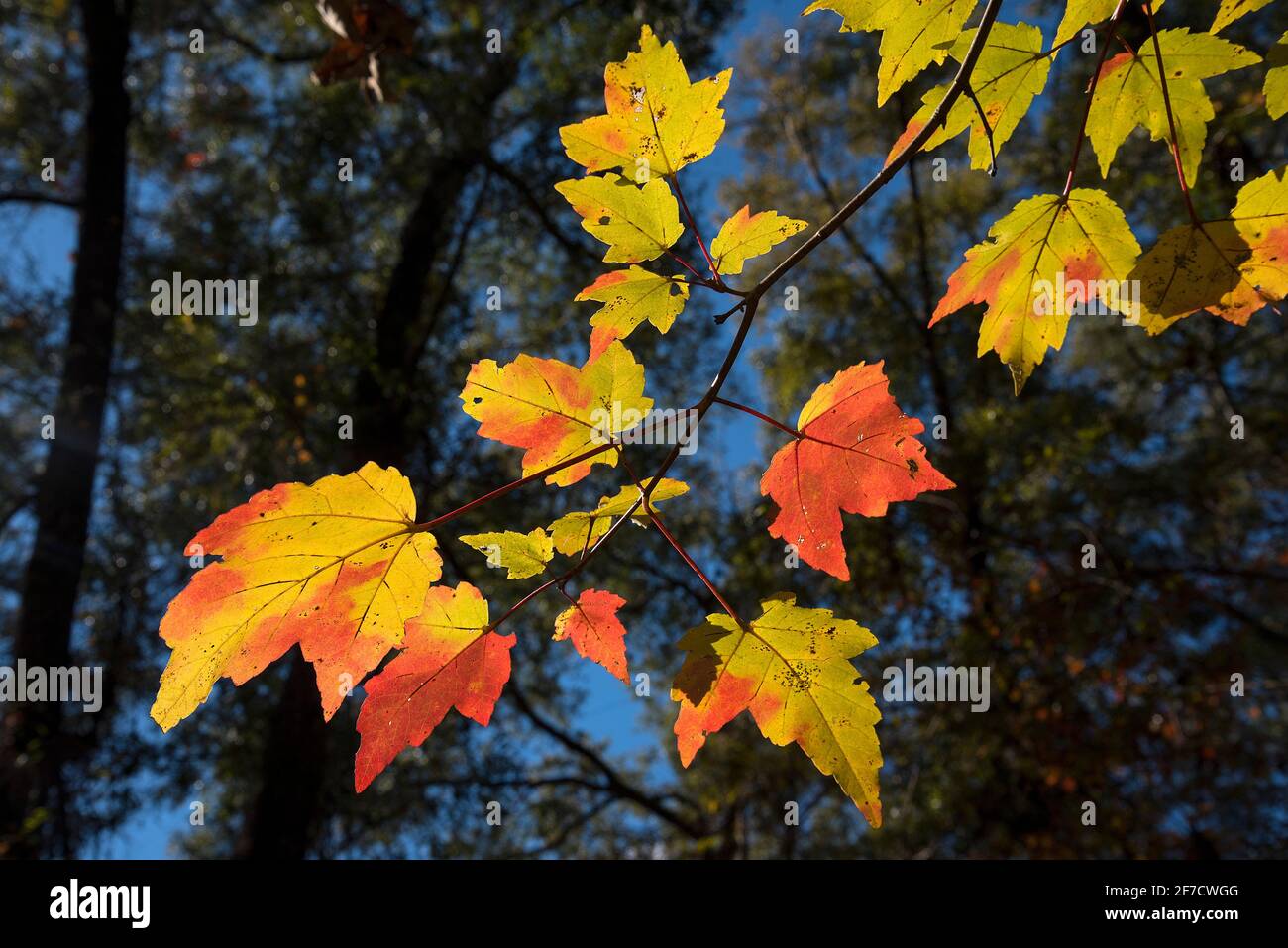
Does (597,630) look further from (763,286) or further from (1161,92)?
(1161,92)

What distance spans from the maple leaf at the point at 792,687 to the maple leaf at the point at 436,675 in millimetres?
178

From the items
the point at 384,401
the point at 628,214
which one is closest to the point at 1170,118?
the point at 628,214

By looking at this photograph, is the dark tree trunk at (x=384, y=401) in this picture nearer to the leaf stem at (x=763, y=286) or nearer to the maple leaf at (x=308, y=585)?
the maple leaf at (x=308, y=585)

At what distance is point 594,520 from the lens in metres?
0.82

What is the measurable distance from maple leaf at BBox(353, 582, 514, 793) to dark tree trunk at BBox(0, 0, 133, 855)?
16.0ft

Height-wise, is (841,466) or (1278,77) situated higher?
(1278,77)

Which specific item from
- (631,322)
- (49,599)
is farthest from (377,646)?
(49,599)

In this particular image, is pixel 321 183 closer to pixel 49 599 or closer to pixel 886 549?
pixel 49 599

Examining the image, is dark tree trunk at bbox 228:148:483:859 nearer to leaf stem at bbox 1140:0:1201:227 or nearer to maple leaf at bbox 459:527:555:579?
maple leaf at bbox 459:527:555:579

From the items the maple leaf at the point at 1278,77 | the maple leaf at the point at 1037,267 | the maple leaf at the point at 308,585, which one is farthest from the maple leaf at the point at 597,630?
the maple leaf at the point at 1278,77

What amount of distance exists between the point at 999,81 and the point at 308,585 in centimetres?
88

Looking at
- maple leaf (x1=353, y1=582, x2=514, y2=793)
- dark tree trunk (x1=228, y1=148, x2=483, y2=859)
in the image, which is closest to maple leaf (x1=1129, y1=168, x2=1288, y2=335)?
maple leaf (x1=353, y1=582, x2=514, y2=793)

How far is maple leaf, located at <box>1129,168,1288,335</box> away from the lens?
0.82 meters
